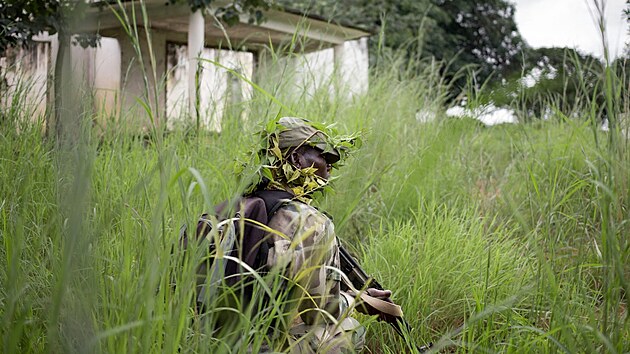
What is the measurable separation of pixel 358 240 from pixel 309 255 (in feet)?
5.74

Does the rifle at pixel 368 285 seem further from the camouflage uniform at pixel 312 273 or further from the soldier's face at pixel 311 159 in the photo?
the soldier's face at pixel 311 159

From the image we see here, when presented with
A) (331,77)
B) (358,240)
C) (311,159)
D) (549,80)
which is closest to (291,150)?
(311,159)

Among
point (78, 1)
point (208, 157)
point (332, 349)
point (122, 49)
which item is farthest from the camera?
point (122, 49)

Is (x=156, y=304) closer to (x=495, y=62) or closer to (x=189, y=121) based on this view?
(x=189, y=121)

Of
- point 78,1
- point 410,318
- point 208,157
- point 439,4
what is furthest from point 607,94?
point 439,4

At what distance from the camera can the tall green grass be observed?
1.58m

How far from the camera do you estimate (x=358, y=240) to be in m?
3.72

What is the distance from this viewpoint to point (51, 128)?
345 cm

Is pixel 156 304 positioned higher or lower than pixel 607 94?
lower

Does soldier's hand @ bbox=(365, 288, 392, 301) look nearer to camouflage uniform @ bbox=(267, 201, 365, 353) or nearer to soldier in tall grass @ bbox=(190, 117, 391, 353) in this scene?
soldier in tall grass @ bbox=(190, 117, 391, 353)

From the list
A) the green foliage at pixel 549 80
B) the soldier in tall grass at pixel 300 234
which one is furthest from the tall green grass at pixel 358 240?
the green foliage at pixel 549 80

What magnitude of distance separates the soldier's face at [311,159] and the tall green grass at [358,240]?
0.48 feet

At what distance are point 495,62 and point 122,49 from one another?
1510 cm

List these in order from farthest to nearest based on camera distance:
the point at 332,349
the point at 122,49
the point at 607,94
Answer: the point at 122,49
the point at 332,349
the point at 607,94
